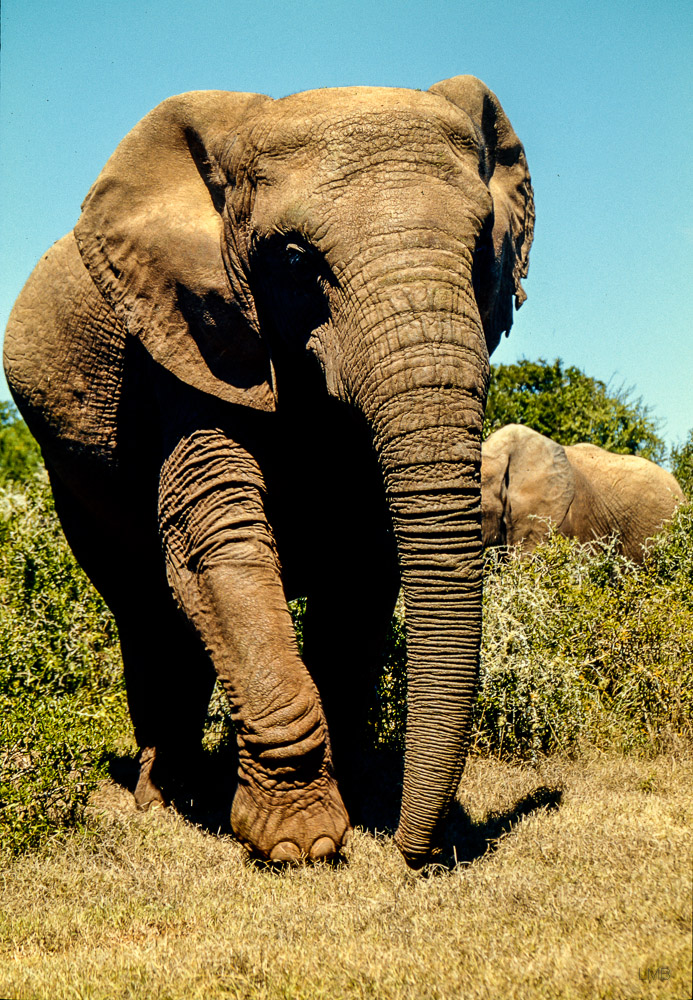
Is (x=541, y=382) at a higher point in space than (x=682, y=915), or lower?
higher

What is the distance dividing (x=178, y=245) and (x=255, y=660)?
5.93ft

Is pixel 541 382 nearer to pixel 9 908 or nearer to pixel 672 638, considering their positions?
pixel 672 638

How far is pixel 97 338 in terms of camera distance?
518 cm

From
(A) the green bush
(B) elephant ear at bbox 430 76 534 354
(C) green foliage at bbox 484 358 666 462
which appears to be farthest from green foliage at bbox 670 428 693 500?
(B) elephant ear at bbox 430 76 534 354

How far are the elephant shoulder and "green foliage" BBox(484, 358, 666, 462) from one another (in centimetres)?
852

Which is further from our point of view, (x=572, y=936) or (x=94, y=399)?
(x=94, y=399)

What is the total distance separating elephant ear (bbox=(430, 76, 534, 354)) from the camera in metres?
4.43

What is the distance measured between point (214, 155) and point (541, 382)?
10721mm

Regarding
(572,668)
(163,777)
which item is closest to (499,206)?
(572,668)

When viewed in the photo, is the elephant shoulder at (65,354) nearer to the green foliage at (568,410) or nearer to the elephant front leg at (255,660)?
the elephant front leg at (255,660)

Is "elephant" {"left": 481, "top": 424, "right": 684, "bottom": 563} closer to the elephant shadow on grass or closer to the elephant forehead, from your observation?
the elephant shadow on grass

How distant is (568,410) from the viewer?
14.1 m

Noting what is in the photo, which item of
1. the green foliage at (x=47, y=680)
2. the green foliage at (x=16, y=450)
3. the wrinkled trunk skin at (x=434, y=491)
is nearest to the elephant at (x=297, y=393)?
the wrinkled trunk skin at (x=434, y=491)

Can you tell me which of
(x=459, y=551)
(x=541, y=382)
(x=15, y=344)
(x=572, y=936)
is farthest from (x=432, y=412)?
(x=541, y=382)
